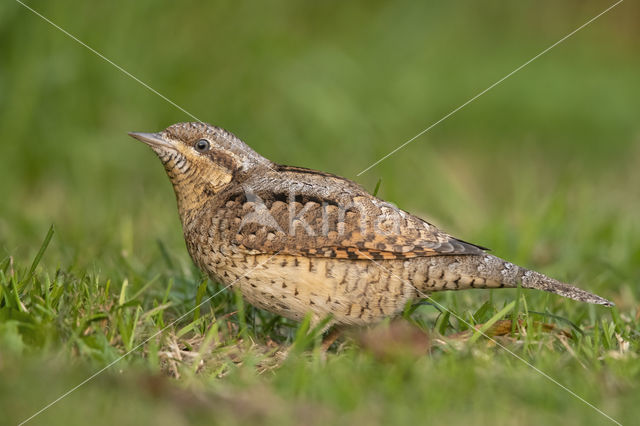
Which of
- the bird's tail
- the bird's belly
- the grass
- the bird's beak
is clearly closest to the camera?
the grass

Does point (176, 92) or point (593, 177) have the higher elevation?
point (593, 177)

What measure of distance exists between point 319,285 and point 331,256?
14 centimetres

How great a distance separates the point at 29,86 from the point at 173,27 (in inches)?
54.9

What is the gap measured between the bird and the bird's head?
0.45 feet

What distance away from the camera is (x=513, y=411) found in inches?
107

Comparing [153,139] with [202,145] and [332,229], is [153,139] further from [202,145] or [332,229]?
[332,229]

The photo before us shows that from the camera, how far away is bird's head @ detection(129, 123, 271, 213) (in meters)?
3.87

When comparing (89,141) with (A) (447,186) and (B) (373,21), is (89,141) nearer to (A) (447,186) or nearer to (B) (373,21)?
(A) (447,186)

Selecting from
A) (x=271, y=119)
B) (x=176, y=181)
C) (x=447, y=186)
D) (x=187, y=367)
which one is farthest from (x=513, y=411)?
(x=271, y=119)
